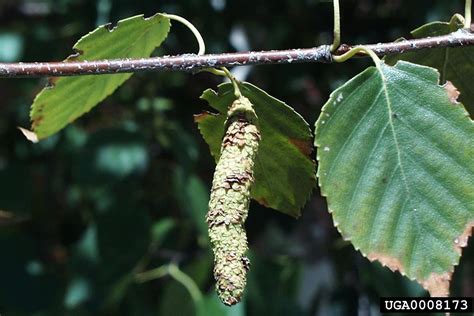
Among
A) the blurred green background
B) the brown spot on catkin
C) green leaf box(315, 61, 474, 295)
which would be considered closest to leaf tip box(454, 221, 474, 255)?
green leaf box(315, 61, 474, 295)

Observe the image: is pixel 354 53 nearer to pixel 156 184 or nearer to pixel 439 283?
pixel 439 283

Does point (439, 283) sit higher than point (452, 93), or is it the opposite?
point (452, 93)

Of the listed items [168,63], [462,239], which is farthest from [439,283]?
[168,63]

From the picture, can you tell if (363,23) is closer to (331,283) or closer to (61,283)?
(331,283)

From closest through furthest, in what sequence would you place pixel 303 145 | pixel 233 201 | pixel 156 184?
pixel 233 201, pixel 303 145, pixel 156 184

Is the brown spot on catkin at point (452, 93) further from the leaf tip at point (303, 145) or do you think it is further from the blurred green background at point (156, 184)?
the blurred green background at point (156, 184)

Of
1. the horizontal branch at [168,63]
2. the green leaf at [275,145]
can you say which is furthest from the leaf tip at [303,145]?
the horizontal branch at [168,63]

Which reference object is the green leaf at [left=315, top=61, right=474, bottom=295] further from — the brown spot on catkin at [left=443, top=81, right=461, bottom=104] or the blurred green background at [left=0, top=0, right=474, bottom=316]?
the blurred green background at [left=0, top=0, right=474, bottom=316]
